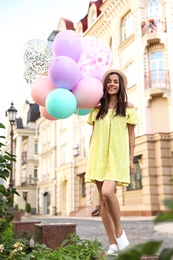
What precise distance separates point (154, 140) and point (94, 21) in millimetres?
10715

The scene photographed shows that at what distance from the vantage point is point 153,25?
18734 millimetres

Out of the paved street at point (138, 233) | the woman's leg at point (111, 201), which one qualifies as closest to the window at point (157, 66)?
the paved street at point (138, 233)

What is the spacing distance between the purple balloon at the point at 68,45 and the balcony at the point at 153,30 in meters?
15.1

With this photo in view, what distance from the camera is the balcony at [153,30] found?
18312mm

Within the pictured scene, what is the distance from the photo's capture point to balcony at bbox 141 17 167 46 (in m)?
18.3

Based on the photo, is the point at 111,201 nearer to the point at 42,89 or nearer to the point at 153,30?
the point at 42,89

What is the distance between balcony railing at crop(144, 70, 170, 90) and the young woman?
584 inches

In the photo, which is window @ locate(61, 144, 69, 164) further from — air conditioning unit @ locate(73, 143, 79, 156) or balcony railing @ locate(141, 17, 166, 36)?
balcony railing @ locate(141, 17, 166, 36)

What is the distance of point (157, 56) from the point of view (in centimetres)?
1881

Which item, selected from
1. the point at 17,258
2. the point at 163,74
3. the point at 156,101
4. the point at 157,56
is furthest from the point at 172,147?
the point at 17,258

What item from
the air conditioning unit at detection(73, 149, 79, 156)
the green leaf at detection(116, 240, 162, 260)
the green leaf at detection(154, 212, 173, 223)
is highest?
the air conditioning unit at detection(73, 149, 79, 156)

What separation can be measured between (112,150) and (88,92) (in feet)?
2.24

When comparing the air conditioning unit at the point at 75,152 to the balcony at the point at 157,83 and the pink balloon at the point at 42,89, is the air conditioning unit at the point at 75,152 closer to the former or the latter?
the balcony at the point at 157,83

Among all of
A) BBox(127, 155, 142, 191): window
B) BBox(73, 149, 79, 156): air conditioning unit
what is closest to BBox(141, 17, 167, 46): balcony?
BBox(127, 155, 142, 191): window
